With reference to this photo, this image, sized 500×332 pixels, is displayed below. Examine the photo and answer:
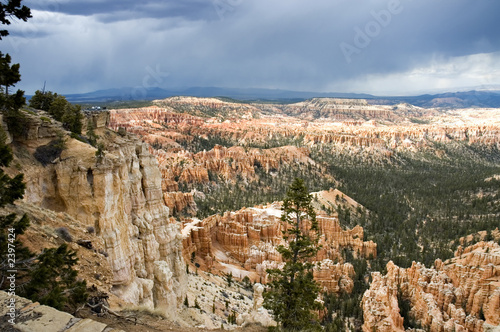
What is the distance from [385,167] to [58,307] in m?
104

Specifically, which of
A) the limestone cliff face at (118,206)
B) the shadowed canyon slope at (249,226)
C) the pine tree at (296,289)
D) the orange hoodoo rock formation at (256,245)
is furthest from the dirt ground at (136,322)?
the orange hoodoo rock formation at (256,245)

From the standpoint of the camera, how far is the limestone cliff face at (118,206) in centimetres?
1120

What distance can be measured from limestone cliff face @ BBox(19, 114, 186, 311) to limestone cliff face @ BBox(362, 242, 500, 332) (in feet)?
48.2

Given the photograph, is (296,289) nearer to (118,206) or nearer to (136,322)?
(136,322)

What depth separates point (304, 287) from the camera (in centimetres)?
1247

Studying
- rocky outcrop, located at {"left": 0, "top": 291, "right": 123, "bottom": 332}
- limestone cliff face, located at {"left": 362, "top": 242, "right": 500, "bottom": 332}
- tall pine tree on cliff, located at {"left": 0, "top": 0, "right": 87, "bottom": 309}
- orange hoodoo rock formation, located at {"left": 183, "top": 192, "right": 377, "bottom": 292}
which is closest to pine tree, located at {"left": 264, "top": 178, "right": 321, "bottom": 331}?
tall pine tree on cliff, located at {"left": 0, "top": 0, "right": 87, "bottom": 309}

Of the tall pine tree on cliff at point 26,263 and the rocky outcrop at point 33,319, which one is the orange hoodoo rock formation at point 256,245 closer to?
the tall pine tree on cliff at point 26,263

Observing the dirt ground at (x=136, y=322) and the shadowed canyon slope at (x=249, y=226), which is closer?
the dirt ground at (x=136, y=322)

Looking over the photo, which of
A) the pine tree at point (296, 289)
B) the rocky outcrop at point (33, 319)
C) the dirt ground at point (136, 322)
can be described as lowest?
the pine tree at point (296, 289)

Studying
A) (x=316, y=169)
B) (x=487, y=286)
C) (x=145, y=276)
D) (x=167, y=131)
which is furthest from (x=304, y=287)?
(x=167, y=131)

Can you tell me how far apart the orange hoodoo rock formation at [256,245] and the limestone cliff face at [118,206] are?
587 inches

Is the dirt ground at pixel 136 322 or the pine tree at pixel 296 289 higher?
the dirt ground at pixel 136 322

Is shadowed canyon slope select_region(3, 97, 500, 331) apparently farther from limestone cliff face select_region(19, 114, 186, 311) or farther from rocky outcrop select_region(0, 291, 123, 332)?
rocky outcrop select_region(0, 291, 123, 332)

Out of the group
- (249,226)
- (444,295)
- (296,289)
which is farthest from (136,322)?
(249,226)
